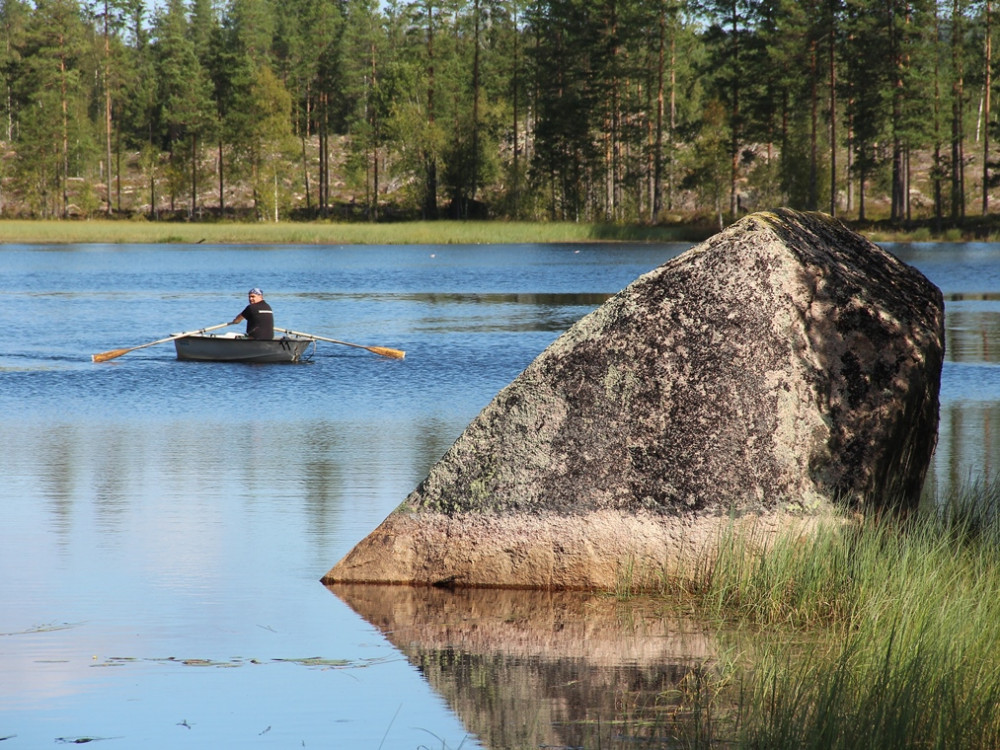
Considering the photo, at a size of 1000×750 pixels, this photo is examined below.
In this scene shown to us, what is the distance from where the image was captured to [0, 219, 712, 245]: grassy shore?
76.9m

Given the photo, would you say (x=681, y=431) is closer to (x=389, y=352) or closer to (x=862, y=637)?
(x=862, y=637)

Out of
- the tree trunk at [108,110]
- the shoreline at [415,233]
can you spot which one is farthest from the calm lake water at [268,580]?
the tree trunk at [108,110]

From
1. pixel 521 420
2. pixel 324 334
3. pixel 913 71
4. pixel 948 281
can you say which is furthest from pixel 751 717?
pixel 913 71

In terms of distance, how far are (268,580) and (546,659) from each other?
235 cm

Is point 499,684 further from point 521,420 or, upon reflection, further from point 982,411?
point 982,411

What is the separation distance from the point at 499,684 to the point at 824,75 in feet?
239

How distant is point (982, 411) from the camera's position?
54.6 ft

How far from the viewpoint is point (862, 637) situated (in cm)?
607

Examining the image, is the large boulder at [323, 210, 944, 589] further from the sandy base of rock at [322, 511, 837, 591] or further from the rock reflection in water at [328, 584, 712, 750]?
the rock reflection in water at [328, 584, 712, 750]

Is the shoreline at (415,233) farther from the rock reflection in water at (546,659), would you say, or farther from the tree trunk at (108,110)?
the rock reflection in water at (546,659)

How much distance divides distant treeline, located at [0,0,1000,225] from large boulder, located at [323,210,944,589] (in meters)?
60.8

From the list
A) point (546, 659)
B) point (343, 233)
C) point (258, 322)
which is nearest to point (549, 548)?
point (546, 659)

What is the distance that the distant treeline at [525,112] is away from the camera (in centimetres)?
7400

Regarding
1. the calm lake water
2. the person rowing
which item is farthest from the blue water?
the person rowing
